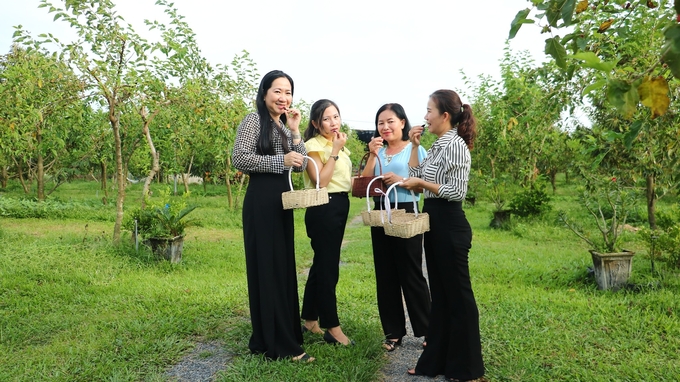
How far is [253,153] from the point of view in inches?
139

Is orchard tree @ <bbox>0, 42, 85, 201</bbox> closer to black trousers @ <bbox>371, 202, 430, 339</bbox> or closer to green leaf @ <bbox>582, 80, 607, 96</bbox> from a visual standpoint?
black trousers @ <bbox>371, 202, 430, 339</bbox>

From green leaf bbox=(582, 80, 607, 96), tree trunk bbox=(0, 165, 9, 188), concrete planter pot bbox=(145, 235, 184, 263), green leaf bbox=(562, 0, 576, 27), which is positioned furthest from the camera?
tree trunk bbox=(0, 165, 9, 188)

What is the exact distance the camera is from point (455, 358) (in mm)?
3344

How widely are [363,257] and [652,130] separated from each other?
4192 mm

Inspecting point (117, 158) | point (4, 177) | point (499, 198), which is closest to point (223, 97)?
point (117, 158)

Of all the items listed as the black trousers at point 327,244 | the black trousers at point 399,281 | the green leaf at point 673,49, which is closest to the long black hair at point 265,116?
the black trousers at point 327,244

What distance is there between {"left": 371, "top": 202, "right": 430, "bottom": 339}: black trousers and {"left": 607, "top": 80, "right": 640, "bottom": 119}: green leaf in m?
2.67

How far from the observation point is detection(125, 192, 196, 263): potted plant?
22.8ft

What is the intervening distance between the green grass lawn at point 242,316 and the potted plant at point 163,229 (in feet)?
0.62

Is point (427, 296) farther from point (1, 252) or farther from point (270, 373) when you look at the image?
point (1, 252)

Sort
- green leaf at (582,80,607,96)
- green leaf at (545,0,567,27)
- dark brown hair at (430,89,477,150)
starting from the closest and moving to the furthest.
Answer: green leaf at (582,80,607,96), green leaf at (545,0,567,27), dark brown hair at (430,89,477,150)

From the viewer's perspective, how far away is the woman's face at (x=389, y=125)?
154 inches

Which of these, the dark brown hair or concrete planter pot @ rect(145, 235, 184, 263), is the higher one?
the dark brown hair

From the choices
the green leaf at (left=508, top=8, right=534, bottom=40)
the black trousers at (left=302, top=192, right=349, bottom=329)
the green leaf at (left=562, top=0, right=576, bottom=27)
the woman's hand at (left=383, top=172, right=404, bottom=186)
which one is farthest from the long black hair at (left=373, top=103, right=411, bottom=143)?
the green leaf at (left=562, top=0, right=576, bottom=27)
